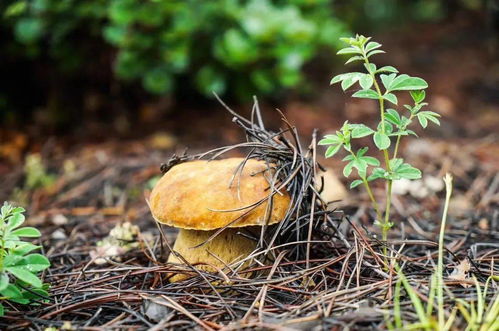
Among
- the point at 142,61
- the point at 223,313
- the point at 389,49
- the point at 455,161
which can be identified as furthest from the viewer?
the point at 389,49

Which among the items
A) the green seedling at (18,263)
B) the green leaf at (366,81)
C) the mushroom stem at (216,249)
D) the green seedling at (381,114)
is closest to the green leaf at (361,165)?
the green seedling at (381,114)

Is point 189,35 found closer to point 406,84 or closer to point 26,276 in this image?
point 406,84

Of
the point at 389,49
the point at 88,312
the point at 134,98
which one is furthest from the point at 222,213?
the point at 389,49

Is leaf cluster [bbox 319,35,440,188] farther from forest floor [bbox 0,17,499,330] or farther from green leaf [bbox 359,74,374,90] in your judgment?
forest floor [bbox 0,17,499,330]

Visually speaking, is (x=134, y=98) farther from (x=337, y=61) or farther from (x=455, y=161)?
(x=455, y=161)

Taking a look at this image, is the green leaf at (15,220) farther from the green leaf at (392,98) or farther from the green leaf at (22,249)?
the green leaf at (392,98)

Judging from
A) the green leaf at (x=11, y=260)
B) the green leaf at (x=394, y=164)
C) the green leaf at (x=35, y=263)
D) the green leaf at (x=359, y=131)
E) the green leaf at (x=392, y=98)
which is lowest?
the green leaf at (x=35, y=263)

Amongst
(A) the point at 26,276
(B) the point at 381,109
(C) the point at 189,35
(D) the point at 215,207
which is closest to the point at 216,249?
(D) the point at 215,207

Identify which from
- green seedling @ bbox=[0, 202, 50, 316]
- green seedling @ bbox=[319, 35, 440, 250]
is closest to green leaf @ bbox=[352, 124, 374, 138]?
green seedling @ bbox=[319, 35, 440, 250]
